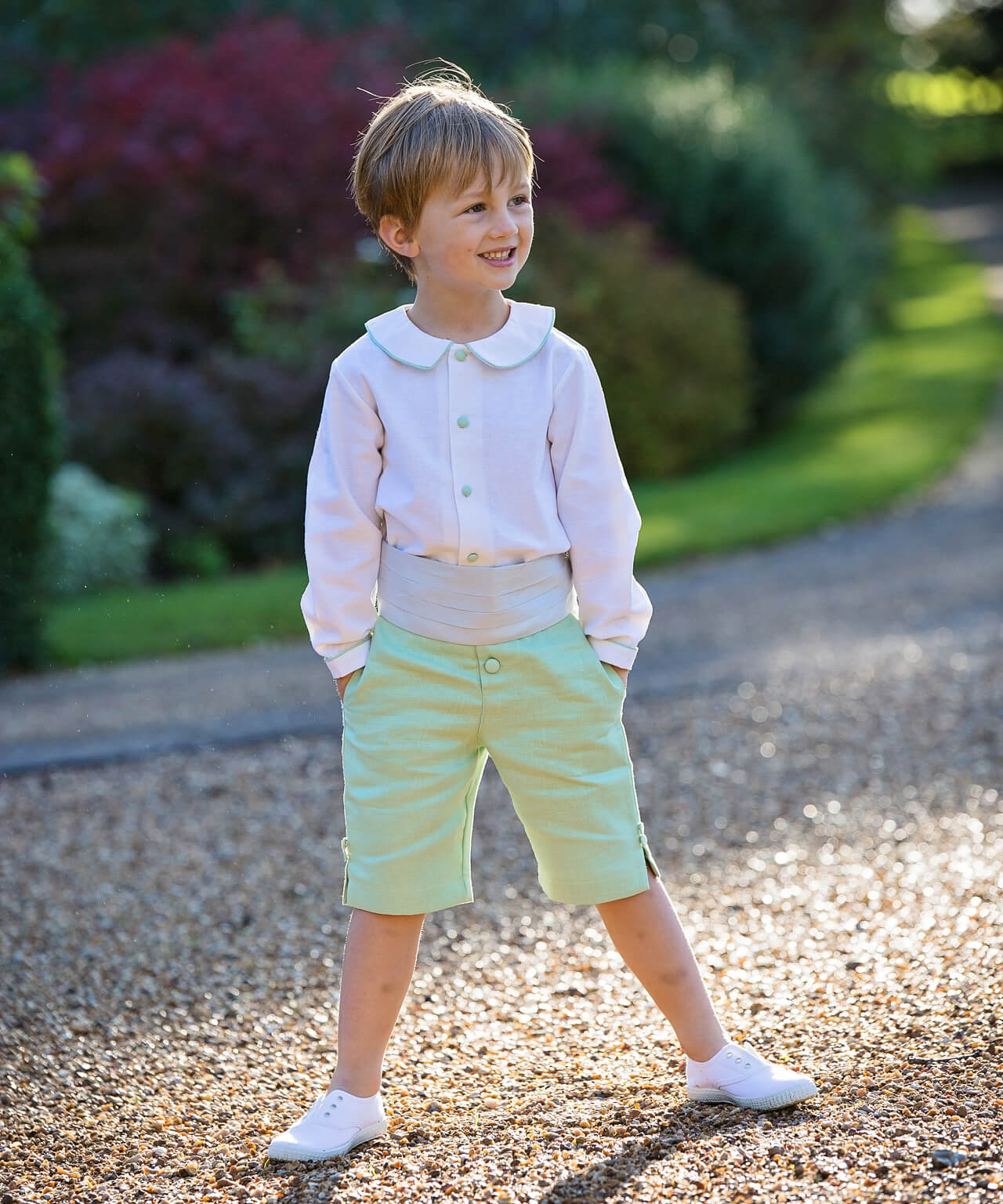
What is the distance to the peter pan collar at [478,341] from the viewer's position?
2.12m

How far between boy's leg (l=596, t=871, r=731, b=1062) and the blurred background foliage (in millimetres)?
5636

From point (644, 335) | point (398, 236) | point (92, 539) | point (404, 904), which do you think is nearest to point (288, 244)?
point (644, 335)

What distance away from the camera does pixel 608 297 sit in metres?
10.6

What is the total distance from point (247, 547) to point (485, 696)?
6202mm

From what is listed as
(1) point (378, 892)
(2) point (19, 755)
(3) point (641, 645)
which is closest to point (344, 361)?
(1) point (378, 892)

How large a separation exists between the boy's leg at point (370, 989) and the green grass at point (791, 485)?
160 inches

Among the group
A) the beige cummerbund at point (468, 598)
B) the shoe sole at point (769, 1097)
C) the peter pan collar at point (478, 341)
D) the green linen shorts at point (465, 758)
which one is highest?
the peter pan collar at point (478, 341)

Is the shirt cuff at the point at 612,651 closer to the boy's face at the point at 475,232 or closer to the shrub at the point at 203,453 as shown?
the boy's face at the point at 475,232

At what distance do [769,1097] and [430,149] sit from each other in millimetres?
1507

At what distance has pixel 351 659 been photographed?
218cm

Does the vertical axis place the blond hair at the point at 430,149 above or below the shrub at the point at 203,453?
above

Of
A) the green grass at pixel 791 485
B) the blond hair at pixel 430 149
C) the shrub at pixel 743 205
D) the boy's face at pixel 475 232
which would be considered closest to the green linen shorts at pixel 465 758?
the boy's face at pixel 475 232

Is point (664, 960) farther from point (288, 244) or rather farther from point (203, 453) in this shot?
point (288, 244)

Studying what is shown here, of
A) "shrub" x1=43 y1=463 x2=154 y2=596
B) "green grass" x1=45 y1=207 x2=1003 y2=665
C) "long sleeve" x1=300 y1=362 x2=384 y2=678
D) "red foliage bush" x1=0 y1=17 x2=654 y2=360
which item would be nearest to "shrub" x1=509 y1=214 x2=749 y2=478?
"green grass" x1=45 y1=207 x2=1003 y2=665
